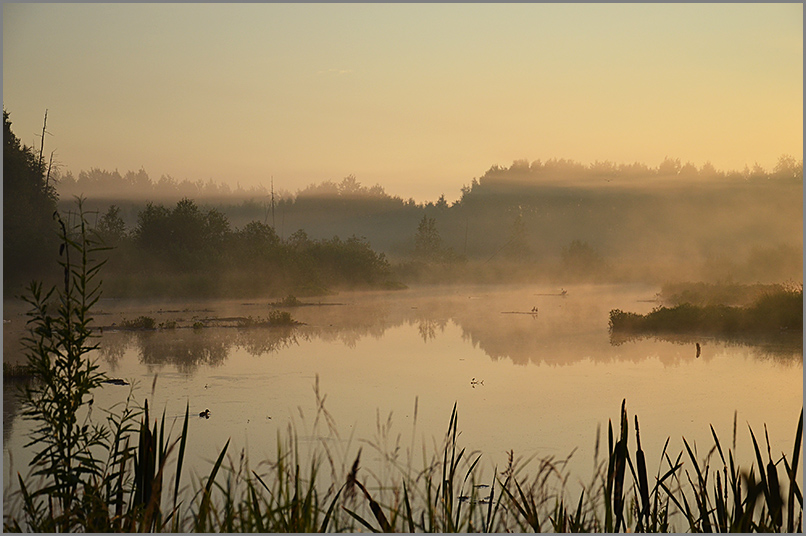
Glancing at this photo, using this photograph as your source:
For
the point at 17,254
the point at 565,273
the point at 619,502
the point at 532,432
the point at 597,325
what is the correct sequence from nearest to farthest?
the point at 619,502, the point at 532,432, the point at 17,254, the point at 597,325, the point at 565,273

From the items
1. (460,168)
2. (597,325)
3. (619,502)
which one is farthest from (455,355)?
(619,502)

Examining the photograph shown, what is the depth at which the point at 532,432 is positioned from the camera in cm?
671

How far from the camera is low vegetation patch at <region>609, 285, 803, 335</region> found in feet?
44.8

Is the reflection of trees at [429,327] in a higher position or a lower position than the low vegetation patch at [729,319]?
lower

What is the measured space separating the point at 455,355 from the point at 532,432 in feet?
17.1

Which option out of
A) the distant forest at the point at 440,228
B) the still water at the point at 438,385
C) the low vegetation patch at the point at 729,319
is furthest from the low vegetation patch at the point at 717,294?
the still water at the point at 438,385

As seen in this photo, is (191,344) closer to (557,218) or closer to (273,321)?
(273,321)

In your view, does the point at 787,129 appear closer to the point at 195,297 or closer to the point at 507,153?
the point at 507,153

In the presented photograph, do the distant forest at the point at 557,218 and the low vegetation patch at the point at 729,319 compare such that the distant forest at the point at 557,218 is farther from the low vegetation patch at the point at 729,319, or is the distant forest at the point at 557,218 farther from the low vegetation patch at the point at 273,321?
the low vegetation patch at the point at 273,321

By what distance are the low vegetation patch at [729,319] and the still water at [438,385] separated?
2.27 feet

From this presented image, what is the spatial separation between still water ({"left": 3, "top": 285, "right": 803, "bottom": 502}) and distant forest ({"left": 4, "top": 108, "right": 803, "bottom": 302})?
347 cm

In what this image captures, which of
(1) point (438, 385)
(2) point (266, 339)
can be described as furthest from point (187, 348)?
(1) point (438, 385)

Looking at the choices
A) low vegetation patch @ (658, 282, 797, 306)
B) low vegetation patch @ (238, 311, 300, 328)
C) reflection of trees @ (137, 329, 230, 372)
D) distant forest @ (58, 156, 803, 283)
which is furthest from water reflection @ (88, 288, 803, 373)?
distant forest @ (58, 156, 803, 283)

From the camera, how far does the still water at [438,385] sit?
6.22m
